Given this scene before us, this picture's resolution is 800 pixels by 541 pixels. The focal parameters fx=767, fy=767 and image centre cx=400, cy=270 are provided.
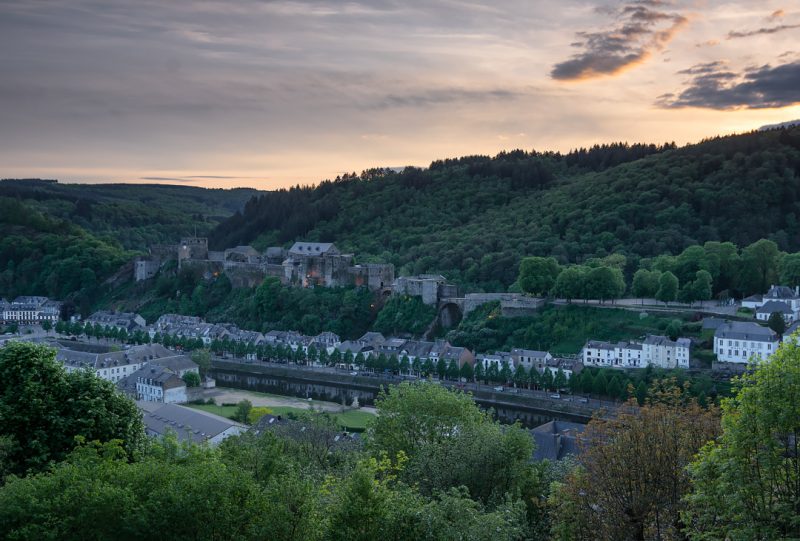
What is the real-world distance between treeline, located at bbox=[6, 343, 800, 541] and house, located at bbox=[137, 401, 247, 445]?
590 inches

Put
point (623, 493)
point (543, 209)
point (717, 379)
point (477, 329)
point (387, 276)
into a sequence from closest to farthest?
point (623, 493) < point (717, 379) < point (477, 329) < point (387, 276) < point (543, 209)

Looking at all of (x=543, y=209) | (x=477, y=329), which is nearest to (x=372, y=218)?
(x=543, y=209)

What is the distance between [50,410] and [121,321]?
53270mm

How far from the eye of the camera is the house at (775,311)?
139 feet

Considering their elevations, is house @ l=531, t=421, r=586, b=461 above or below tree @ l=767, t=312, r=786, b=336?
below

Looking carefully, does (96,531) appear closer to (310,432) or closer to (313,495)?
(313,495)

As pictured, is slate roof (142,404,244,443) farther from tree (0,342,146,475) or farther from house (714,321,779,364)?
house (714,321,779,364)

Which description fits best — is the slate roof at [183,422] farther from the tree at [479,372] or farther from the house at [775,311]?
the house at [775,311]

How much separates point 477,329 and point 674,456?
40390 millimetres

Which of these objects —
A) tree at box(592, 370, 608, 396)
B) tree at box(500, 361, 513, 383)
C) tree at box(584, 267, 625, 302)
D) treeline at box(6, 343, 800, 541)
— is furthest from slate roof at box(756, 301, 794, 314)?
treeline at box(6, 343, 800, 541)

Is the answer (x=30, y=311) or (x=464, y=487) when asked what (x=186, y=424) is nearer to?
(x=464, y=487)

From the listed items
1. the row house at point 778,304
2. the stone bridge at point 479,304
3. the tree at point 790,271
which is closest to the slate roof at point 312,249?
the stone bridge at point 479,304

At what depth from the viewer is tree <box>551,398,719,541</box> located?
10266 mm

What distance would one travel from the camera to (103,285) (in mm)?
81562
